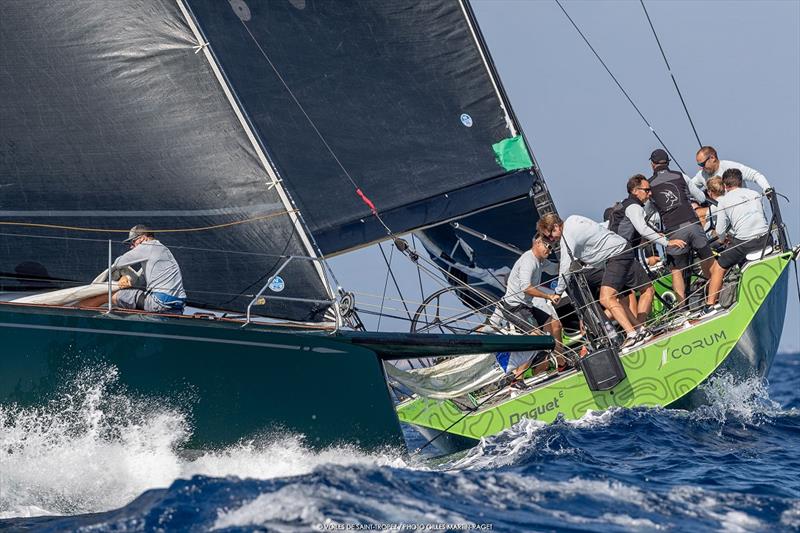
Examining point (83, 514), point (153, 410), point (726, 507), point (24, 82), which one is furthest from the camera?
point (24, 82)

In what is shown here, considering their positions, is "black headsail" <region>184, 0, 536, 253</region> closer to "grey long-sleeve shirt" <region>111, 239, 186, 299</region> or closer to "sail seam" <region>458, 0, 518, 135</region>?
"sail seam" <region>458, 0, 518, 135</region>

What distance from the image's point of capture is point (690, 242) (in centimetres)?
1065

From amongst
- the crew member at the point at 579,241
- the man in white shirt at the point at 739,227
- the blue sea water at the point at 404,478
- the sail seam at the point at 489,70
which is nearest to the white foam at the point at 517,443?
the blue sea water at the point at 404,478

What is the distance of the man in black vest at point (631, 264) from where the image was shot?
10.3 meters

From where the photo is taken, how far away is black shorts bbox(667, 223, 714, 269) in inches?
416

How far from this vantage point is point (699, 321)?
1012 cm

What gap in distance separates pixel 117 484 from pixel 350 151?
A: 3.88 m

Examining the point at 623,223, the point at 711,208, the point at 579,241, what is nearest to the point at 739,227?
the point at 711,208

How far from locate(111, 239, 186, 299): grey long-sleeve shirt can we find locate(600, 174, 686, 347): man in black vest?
12.5 ft

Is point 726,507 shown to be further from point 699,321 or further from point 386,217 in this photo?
point 386,217

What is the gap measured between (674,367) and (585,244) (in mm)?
1259

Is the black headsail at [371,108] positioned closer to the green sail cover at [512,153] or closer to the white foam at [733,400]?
the green sail cover at [512,153]

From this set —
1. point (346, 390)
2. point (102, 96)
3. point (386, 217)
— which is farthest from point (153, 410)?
point (386, 217)

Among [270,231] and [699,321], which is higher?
[270,231]
